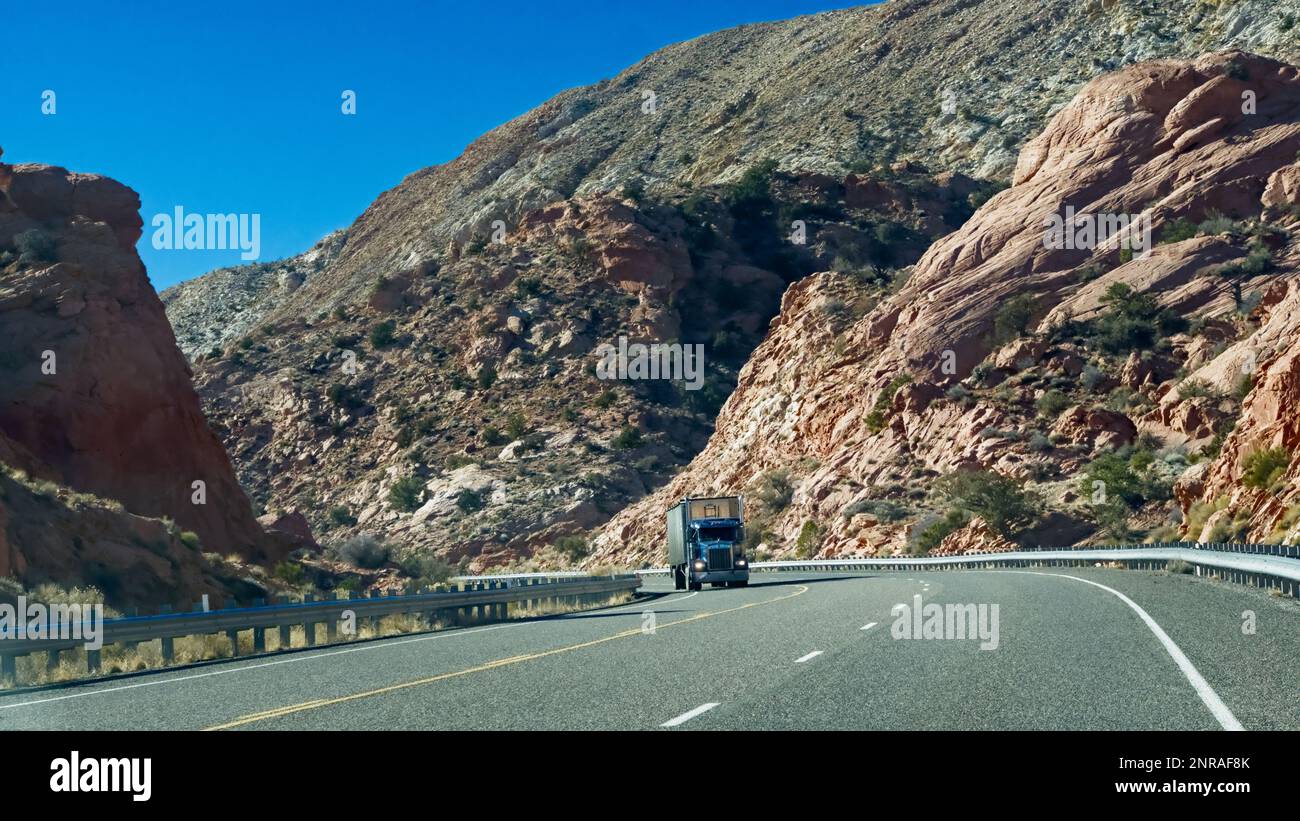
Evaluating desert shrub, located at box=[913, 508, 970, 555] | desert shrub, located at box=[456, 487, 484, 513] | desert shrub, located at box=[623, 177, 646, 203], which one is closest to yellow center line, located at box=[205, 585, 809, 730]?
desert shrub, located at box=[913, 508, 970, 555]

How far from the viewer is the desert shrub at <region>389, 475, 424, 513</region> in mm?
76188

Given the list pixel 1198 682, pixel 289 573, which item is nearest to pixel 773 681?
pixel 1198 682

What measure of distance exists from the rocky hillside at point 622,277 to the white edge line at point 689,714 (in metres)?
54.8

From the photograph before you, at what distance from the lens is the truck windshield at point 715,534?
4169 centimetres

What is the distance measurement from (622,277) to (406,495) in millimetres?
23990

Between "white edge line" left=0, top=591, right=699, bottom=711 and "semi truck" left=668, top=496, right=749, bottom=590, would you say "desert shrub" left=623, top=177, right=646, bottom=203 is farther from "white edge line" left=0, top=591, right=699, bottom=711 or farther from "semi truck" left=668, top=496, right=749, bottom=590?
"white edge line" left=0, top=591, right=699, bottom=711

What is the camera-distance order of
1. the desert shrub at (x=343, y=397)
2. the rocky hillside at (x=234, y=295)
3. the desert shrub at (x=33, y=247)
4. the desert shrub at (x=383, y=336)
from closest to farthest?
the desert shrub at (x=33, y=247)
the desert shrub at (x=343, y=397)
the desert shrub at (x=383, y=336)
the rocky hillside at (x=234, y=295)

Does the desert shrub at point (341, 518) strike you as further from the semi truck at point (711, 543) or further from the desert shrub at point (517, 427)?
the semi truck at point (711, 543)

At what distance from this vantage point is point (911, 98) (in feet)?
368

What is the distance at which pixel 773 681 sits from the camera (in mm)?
12102

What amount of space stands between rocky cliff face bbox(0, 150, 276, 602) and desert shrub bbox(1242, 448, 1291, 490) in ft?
93.1

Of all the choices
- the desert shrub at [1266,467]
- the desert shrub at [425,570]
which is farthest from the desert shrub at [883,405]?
the desert shrub at [1266,467]

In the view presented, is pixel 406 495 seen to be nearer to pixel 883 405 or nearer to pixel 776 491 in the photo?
pixel 776 491

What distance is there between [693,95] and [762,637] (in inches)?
4798
